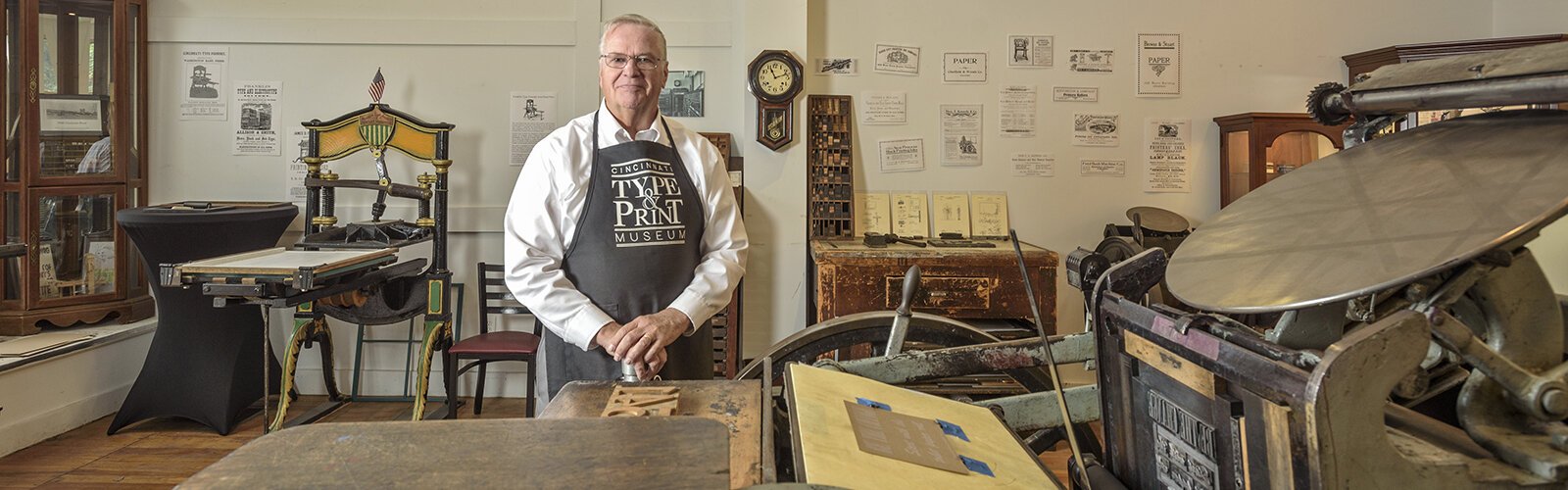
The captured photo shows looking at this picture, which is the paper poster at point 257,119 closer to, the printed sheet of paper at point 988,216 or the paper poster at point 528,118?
the paper poster at point 528,118

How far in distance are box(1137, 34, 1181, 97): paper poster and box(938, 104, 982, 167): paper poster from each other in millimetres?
785

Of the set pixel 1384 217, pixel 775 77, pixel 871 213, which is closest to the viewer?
pixel 1384 217

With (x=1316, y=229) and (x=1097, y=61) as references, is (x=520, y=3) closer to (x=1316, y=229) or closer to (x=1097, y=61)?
(x=1097, y=61)

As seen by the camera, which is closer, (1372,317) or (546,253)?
(1372,317)

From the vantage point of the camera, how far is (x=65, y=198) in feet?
12.3

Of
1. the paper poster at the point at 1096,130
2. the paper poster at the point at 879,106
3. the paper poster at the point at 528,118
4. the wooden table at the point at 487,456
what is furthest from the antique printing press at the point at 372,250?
the paper poster at the point at 1096,130

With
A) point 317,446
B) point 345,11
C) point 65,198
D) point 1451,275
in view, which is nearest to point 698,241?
point 317,446

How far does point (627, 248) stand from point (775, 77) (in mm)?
2028

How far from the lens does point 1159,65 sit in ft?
13.5

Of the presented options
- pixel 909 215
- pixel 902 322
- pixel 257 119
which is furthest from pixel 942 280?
pixel 257 119

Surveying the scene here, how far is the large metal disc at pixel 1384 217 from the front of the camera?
96cm

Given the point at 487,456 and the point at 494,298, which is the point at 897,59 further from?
the point at 487,456

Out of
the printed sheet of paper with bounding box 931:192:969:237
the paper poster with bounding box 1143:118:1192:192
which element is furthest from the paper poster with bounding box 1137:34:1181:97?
the printed sheet of paper with bounding box 931:192:969:237

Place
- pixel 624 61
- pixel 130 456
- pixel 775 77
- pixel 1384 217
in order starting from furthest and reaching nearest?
pixel 775 77
pixel 130 456
pixel 624 61
pixel 1384 217
